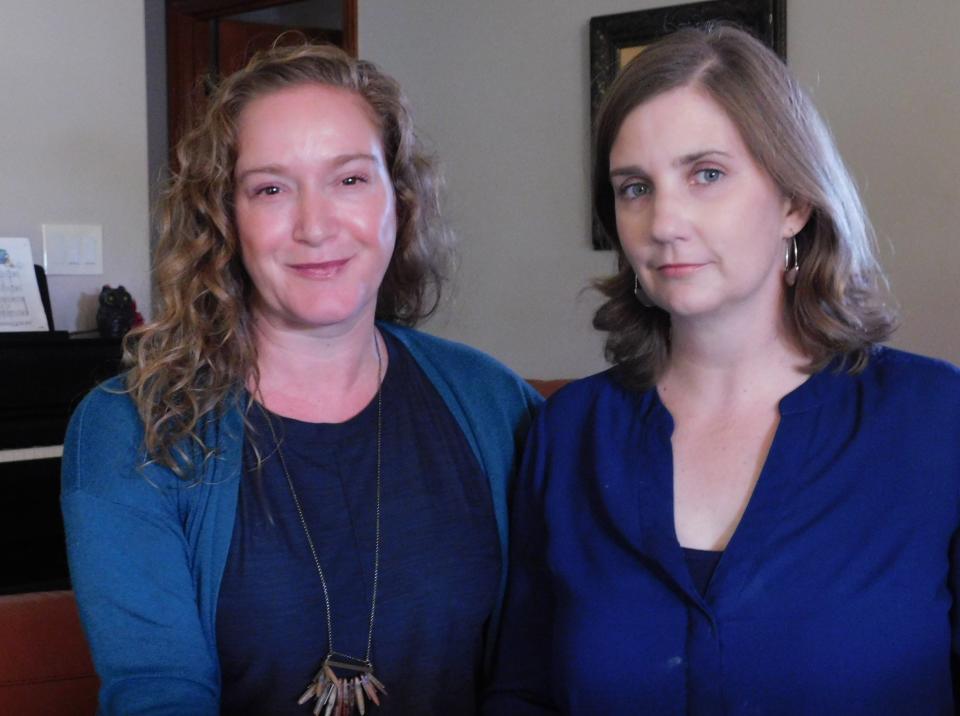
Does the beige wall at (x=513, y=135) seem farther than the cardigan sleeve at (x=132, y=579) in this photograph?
Yes

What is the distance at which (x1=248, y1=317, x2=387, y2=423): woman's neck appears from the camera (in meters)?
1.67

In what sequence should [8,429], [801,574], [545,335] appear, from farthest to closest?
1. [545,335]
2. [8,429]
3. [801,574]

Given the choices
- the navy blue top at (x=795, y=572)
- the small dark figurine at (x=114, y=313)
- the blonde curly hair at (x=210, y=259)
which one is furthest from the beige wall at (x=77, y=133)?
the navy blue top at (x=795, y=572)

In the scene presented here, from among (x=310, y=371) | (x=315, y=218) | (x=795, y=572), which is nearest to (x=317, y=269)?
(x=315, y=218)

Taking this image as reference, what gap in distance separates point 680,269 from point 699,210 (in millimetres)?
74

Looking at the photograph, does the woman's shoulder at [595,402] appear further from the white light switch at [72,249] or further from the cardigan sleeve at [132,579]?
the white light switch at [72,249]

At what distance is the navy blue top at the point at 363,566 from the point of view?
59.4 inches

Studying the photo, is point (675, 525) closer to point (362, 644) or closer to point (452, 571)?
point (452, 571)

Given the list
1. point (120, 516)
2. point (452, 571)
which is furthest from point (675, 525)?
point (120, 516)

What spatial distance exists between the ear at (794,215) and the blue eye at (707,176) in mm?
109

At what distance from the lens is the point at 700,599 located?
4.30ft

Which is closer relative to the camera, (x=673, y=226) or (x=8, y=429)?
(x=673, y=226)

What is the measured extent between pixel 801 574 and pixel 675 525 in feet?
Result: 0.55

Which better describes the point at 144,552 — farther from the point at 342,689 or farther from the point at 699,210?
the point at 699,210
